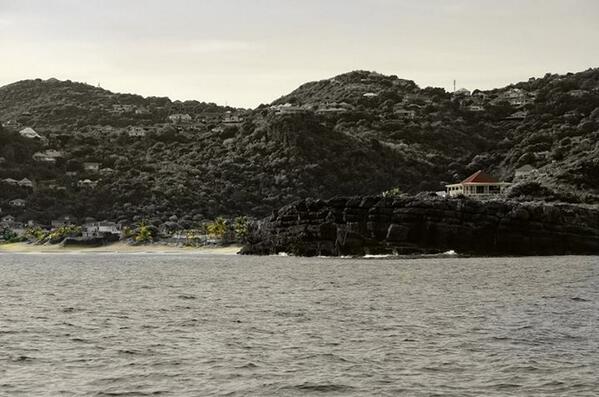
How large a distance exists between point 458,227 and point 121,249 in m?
79.8

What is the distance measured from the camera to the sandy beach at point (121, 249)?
6944 inches

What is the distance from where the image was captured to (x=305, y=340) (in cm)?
3959

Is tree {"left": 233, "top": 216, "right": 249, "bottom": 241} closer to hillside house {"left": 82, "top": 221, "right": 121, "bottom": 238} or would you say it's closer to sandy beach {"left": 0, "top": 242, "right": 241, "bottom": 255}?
sandy beach {"left": 0, "top": 242, "right": 241, "bottom": 255}

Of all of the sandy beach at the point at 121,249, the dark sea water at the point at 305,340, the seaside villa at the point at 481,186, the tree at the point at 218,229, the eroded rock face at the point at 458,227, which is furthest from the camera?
the tree at the point at 218,229

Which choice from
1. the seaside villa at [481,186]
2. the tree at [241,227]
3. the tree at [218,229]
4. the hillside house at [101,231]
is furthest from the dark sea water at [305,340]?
the hillside house at [101,231]

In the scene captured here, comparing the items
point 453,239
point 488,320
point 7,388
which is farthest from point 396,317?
point 453,239

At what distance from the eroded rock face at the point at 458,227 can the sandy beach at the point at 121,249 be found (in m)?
38.3

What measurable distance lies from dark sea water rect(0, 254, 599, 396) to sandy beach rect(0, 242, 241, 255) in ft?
333

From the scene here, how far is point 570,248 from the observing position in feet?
434

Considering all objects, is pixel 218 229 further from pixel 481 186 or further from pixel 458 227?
pixel 458 227

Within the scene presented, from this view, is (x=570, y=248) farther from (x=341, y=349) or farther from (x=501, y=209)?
(x=341, y=349)

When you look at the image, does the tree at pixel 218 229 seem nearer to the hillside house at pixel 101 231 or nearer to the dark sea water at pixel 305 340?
the hillside house at pixel 101 231

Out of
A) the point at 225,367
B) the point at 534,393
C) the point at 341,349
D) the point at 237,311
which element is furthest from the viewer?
the point at 237,311

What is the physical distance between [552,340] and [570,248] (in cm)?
9702
